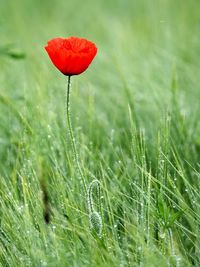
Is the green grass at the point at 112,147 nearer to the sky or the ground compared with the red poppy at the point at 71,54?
nearer to the ground

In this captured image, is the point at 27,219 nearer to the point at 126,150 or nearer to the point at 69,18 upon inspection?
the point at 126,150

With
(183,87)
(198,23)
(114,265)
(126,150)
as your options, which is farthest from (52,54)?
(198,23)

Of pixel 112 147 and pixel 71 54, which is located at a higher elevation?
pixel 71 54

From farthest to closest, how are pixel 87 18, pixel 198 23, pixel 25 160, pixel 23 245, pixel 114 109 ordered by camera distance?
1. pixel 87 18
2. pixel 198 23
3. pixel 114 109
4. pixel 25 160
5. pixel 23 245

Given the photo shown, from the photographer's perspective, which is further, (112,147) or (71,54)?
(112,147)
